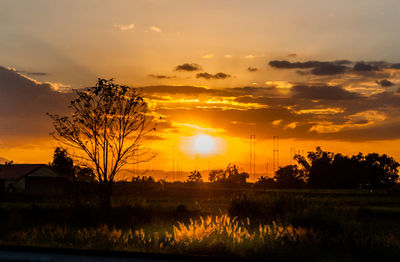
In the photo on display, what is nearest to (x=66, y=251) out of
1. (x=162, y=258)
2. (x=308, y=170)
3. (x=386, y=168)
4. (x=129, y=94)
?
(x=162, y=258)

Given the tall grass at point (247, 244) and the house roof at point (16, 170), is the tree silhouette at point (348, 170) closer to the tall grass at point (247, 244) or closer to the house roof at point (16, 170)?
the house roof at point (16, 170)

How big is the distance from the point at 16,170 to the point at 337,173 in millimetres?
70933

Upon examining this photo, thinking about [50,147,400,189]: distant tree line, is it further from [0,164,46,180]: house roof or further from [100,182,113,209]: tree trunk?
[100,182,113,209]: tree trunk

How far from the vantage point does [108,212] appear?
94.2ft

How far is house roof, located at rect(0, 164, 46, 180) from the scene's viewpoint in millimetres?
83000

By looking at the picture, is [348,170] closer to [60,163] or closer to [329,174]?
[329,174]

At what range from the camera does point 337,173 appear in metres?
115

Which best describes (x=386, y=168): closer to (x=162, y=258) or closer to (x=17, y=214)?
(x=17, y=214)

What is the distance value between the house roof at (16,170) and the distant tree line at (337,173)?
49.5 meters

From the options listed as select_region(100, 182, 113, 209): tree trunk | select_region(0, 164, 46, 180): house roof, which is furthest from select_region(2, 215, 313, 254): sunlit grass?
select_region(0, 164, 46, 180): house roof

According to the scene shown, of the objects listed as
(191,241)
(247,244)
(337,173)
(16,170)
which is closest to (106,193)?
(191,241)

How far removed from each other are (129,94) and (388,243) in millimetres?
20114

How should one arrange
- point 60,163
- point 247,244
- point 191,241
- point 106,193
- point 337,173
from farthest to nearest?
point 337,173, point 60,163, point 106,193, point 247,244, point 191,241

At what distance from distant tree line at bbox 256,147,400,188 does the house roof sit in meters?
49.5
